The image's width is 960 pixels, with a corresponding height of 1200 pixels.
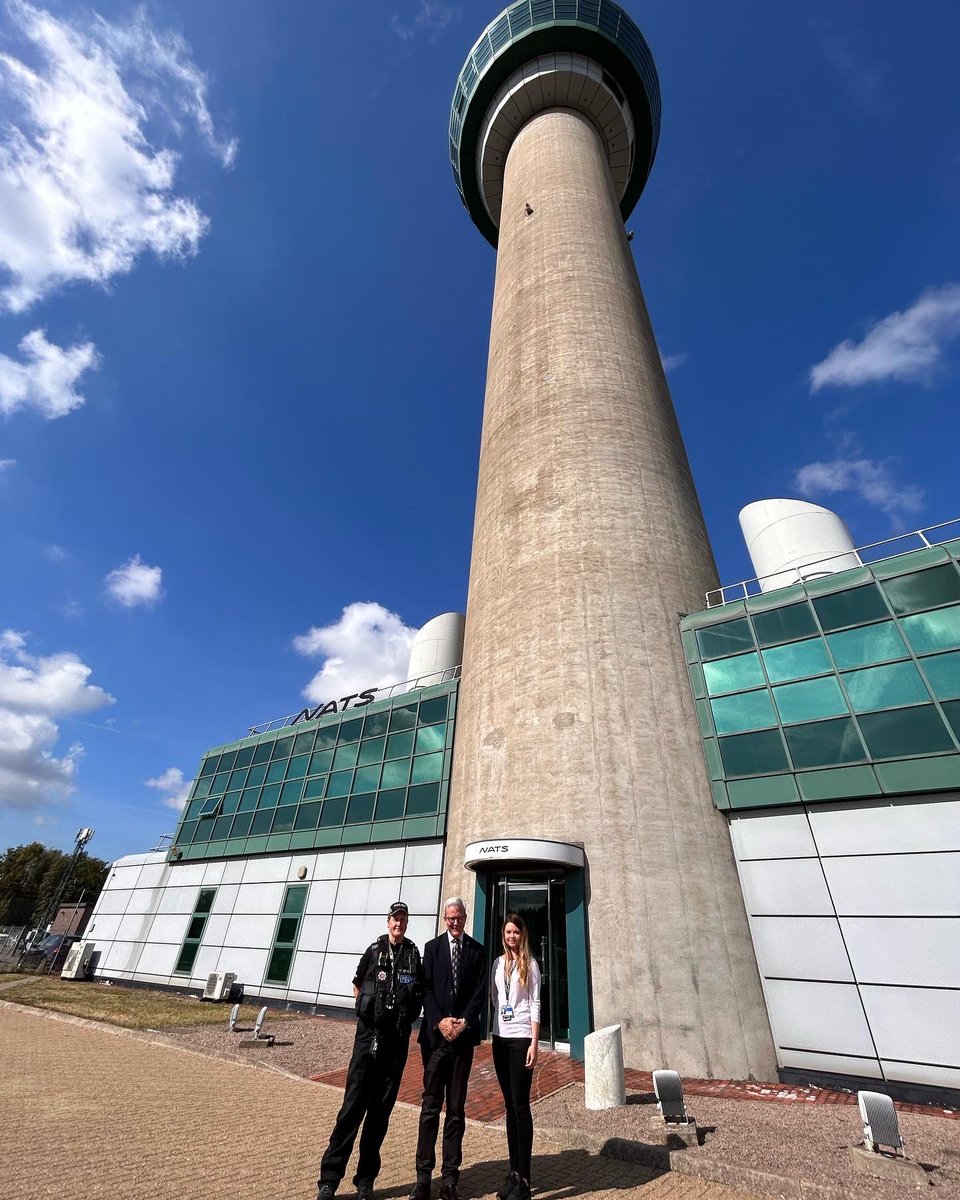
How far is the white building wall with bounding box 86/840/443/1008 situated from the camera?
19.7 metres

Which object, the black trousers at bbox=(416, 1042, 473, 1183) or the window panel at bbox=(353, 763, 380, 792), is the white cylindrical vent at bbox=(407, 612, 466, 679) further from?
the black trousers at bbox=(416, 1042, 473, 1183)

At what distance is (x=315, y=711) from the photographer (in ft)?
93.1

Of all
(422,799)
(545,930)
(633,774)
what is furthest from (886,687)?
(422,799)

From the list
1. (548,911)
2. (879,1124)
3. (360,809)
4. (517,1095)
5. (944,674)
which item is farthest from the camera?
(360,809)

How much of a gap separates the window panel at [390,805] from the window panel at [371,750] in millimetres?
1709

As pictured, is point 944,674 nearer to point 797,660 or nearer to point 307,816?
point 797,660

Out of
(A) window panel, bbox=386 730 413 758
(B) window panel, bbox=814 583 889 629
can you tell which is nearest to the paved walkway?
(A) window panel, bbox=386 730 413 758

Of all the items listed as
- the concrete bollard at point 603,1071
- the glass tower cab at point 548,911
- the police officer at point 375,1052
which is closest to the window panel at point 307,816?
the glass tower cab at point 548,911

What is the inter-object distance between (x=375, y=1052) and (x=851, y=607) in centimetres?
1453

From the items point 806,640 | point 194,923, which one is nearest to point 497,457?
point 806,640

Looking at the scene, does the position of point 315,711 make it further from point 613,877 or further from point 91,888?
point 91,888

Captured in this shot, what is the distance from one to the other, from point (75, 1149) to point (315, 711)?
877 inches

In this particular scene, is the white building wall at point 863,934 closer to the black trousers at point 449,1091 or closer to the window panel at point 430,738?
the black trousers at point 449,1091

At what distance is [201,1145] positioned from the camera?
663 centimetres
